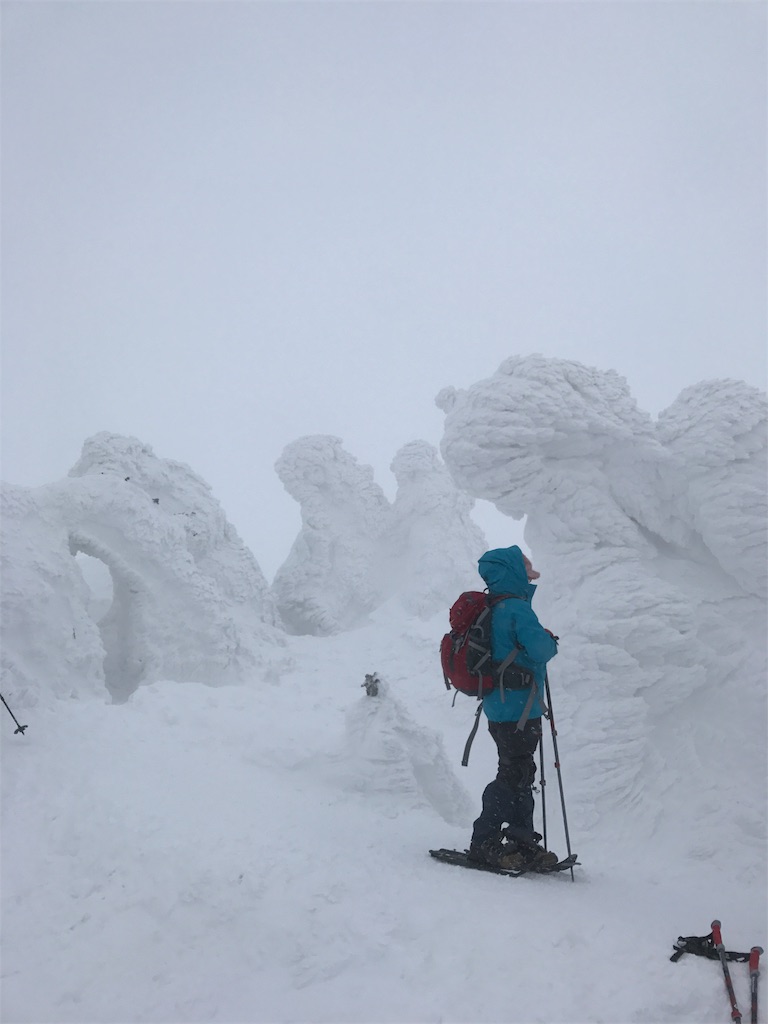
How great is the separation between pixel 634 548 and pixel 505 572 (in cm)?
466

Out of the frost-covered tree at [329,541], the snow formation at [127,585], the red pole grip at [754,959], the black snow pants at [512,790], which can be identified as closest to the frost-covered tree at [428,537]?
the frost-covered tree at [329,541]

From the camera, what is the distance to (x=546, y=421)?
9.37 meters

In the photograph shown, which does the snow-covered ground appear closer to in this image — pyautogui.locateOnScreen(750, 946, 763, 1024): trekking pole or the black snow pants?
pyautogui.locateOnScreen(750, 946, 763, 1024): trekking pole

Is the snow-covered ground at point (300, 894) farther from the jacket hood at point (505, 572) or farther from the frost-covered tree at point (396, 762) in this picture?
the jacket hood at point (505, 572)

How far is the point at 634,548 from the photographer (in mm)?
9906

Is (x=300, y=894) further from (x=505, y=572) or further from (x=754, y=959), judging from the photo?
(x=505, y=572)

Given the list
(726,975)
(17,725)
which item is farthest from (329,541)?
(726,975)

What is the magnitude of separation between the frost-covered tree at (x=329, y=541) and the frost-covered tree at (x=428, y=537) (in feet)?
1.65

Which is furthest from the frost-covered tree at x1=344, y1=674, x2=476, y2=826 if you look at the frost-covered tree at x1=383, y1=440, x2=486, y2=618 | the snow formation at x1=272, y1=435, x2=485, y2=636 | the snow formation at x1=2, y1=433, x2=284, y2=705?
the snow formation at x1=272, y1=435, x2=485, y2=636

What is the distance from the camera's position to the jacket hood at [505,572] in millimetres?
5922

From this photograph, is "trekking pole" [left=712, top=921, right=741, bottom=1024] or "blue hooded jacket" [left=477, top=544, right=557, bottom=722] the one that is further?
"blue hooded jacket" [left=477, top=544, right=557, bottom=722]

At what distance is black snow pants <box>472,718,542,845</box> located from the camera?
5.69 meters

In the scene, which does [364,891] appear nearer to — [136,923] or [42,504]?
[136,923]

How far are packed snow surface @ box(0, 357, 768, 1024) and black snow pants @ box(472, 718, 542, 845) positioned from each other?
0.45 m
